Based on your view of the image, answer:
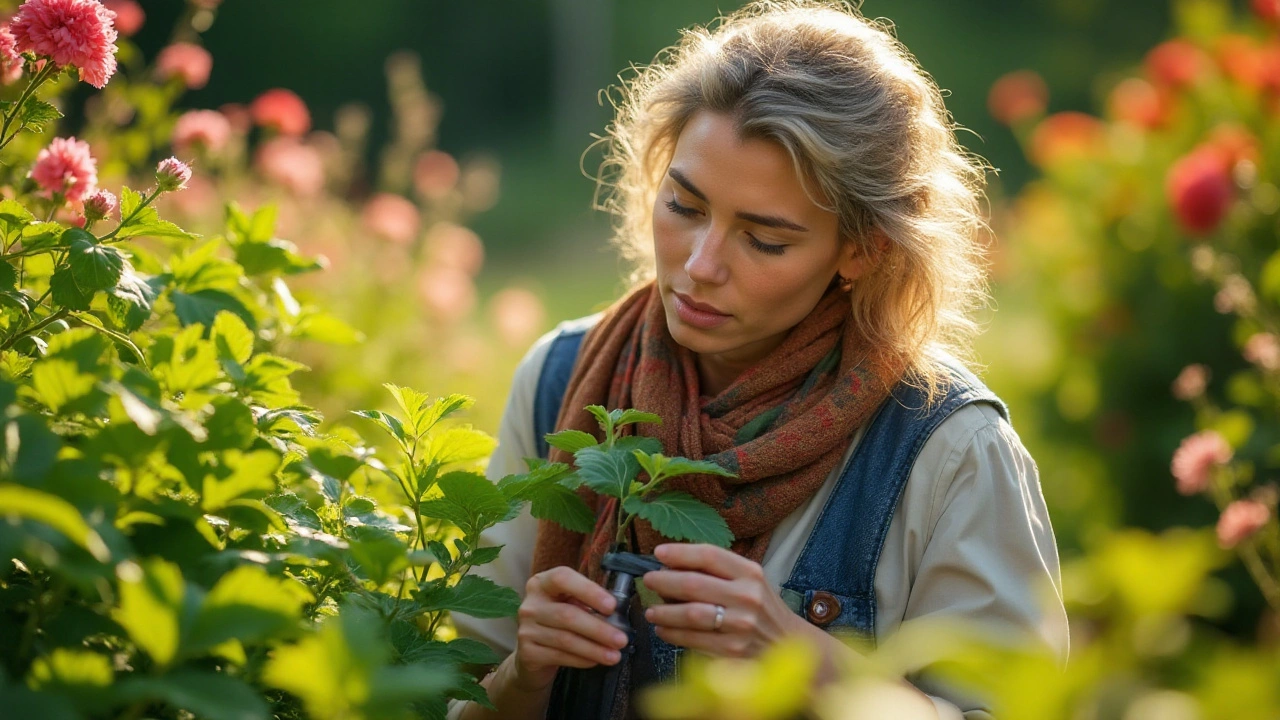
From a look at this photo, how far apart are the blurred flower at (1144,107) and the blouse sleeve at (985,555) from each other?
2597 mm

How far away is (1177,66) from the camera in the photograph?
3.77 meters

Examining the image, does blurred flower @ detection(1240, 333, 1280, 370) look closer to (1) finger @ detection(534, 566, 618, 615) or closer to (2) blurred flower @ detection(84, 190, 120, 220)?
(1) finger @ detection(534, 566, 618, 615)

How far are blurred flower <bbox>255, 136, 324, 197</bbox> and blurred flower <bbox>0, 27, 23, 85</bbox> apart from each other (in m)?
1.88

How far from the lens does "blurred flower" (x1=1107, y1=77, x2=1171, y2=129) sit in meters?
3.84

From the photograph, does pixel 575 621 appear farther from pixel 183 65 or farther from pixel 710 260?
pixel 183 65

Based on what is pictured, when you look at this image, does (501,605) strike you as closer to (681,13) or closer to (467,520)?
(467,520)

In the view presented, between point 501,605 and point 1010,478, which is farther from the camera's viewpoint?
point 1010,478

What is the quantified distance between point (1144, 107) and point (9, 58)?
141 inches

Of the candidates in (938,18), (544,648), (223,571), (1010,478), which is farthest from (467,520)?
(938,18)

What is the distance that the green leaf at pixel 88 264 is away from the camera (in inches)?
47.0

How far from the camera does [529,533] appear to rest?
1990 mm

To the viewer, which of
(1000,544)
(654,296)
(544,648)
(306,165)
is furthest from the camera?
(306,165)

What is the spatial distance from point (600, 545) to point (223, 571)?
0.84 metres

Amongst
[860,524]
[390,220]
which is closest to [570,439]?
[860,524]
